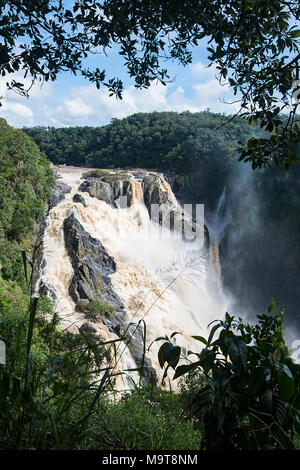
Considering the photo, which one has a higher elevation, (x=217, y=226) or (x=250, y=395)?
(x=250, y=395)

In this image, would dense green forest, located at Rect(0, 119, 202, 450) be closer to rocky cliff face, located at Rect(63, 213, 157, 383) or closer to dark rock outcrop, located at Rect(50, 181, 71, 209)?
dark rock outcrop, located at Rect(50, 181, 71, 209)

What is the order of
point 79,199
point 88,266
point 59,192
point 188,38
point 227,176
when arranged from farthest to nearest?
1. point 227,176
2. point 59,192
3. point 79,199
4. point 88,266
5. point 188,38

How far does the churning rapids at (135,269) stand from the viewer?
9.43 metres

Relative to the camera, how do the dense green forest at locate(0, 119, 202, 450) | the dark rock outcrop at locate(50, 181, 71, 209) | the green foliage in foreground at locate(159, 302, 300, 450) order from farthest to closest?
the dark rock outcrop at locate(50, 181, 71, 209) < the dense green forest at locate(0, 119, 202, 450) < the green foliage in foreground at locate(159, 302, 300, 450)

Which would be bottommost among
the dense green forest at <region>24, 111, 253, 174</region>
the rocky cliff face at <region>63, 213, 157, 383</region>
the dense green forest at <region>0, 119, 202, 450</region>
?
the rocky cliff face at <region>63, 213, 157, 383</region>

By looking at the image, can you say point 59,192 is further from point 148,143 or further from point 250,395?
point 250,395

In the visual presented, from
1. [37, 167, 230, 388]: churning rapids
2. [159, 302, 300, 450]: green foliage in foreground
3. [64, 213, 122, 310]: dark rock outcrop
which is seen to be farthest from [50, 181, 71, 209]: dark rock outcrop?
[159, 302, 300, 450]: green foliage in foreground

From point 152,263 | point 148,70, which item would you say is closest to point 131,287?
point 152,263

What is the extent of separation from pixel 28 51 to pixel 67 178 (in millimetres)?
13216

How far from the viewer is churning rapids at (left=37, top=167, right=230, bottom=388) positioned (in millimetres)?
9430

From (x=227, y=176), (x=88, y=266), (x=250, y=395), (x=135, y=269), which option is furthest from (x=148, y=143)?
(x=250, y=395)

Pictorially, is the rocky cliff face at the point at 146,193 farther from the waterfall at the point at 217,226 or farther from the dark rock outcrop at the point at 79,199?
the waterfall at the point at 217,226

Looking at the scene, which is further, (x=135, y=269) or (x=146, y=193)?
(x=146, y=193)

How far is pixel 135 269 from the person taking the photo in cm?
1135
